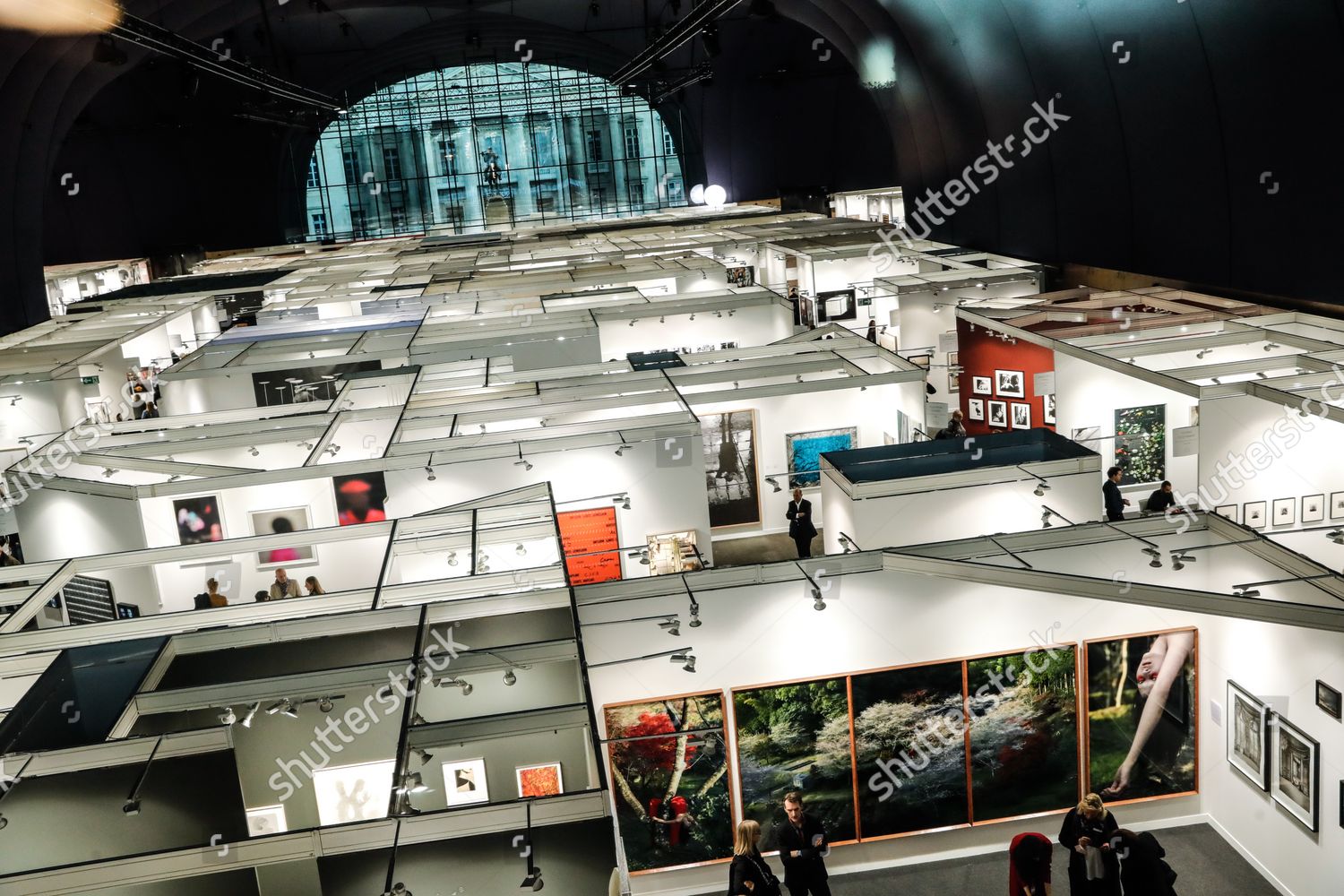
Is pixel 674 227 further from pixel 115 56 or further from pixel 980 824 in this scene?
pixel 980 824

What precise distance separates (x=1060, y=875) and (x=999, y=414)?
867 cm

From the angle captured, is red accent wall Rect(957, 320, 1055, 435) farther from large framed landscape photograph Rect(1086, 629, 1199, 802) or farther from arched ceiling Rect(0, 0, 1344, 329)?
large framed landscape photograph Rect(1086, 629, 1199, 802)

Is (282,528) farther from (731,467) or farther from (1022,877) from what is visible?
(1022,877)

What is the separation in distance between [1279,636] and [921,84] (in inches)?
900

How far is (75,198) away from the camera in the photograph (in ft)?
140

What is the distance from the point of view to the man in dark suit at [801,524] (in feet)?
41.4

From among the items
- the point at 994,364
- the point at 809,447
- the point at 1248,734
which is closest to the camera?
the point at 1248,734

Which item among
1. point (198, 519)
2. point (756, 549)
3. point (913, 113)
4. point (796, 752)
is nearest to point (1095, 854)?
point (796, 752)

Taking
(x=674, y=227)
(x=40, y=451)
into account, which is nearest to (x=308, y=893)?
(x=40, y=451)

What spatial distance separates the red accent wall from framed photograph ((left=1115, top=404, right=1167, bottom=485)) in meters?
1.17

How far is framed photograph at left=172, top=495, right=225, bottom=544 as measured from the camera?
11.6 m

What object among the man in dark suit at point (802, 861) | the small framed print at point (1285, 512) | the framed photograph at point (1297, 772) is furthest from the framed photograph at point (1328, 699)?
the small framed print at point (1285, 512)

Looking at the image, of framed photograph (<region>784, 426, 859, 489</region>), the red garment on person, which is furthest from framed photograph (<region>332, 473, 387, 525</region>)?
the red garment on person

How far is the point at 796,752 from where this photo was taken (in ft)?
27.3
